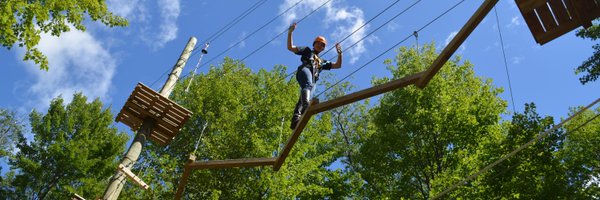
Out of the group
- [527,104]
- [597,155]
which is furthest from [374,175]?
[597,155]

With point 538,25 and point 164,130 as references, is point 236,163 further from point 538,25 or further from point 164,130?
point 538,25

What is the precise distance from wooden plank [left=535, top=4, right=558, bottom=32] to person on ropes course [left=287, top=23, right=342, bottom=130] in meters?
2.57

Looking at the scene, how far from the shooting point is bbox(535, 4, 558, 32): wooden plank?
5336mm

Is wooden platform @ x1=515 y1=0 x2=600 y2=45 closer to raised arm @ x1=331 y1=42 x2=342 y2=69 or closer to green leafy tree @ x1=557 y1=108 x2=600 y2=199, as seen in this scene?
raised arm @ x1=331 y1=42 x2=342 y2=69

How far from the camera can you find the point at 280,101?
17078 mm

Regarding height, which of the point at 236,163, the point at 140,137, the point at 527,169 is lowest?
the point at 236,163

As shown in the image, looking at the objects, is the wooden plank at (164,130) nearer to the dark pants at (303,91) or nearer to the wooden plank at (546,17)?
the dark pants at (303,91)

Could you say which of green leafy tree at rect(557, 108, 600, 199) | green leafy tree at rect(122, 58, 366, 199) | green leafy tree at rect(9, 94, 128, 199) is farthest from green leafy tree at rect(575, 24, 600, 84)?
green leafy tree at rect(9, 94, 128, 199)

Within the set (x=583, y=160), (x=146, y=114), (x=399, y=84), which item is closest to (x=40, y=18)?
(x=146, y=114)

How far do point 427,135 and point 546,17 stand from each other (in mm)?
11126

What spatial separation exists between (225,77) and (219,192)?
6.77 metres

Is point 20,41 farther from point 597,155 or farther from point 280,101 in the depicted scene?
point 597,155

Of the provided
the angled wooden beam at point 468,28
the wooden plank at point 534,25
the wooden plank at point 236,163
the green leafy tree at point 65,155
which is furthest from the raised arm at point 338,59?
the green leafy tree at point 65,155

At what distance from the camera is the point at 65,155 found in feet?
66.8
